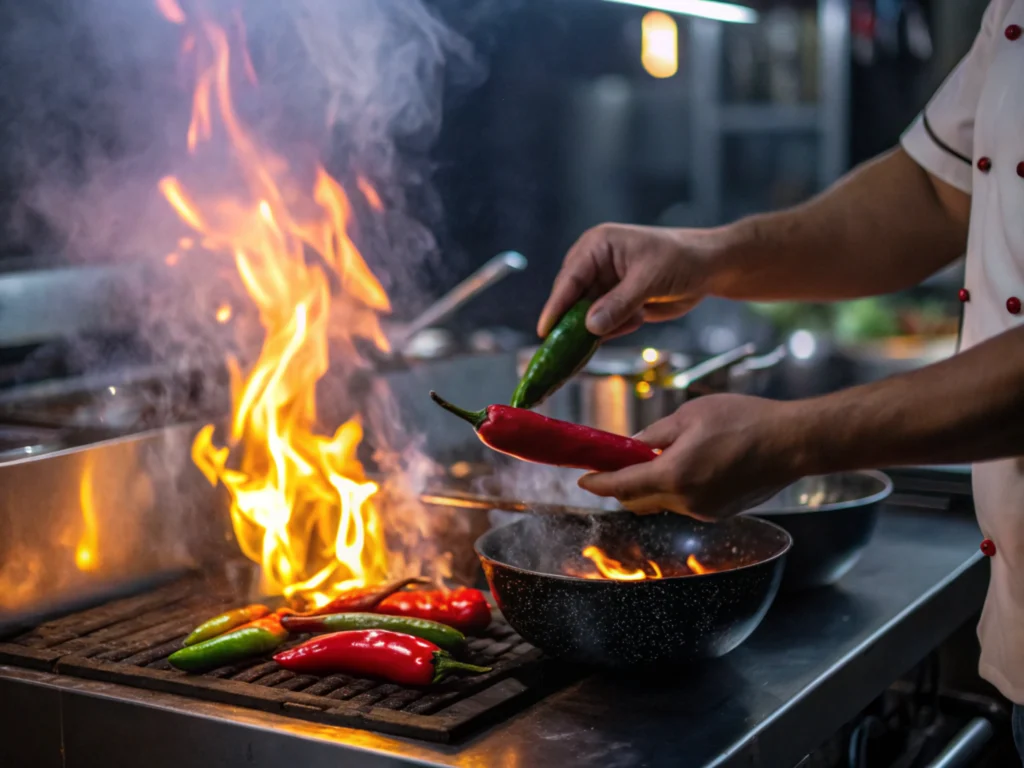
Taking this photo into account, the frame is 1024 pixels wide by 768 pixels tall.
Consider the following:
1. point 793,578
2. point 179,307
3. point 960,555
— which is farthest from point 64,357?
point 960,555

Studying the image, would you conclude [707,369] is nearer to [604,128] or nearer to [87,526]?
[87,526]

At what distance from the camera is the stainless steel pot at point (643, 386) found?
215 cm

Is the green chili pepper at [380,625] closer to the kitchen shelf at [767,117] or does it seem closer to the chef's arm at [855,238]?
the chef's arm at [855,238]

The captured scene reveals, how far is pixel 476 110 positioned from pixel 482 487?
6.19 ft

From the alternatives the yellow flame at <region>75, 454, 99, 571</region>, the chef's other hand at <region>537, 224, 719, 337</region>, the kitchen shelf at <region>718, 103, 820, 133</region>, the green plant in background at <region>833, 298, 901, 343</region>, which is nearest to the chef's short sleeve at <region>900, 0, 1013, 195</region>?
the chef's other hand at <region>537, 224, 719, 337</region>

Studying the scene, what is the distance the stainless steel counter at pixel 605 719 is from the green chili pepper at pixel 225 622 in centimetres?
12

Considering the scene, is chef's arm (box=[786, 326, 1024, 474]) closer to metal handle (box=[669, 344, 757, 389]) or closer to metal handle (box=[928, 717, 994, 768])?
metal handle (box=[928, 717, 994, 768])

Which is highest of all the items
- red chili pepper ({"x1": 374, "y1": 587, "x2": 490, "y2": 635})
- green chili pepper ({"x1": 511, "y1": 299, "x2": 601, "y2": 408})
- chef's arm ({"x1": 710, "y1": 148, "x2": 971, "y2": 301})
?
chef's arm ({"x1": 710, "y1": 148, "x2": 971, "y2": 301})

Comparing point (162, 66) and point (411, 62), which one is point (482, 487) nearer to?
point (162, 66)

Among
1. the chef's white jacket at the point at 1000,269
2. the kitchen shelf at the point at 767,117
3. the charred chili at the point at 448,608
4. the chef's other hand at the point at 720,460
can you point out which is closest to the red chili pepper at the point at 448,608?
the charred chili at the point at 448,608

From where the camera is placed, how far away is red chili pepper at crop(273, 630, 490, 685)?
1336 mm

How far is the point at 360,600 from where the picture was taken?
61.9 inches

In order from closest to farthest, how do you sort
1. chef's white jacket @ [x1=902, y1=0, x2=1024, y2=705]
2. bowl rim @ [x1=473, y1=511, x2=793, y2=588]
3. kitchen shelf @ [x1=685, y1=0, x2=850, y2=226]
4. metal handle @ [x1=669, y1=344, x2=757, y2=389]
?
bowl rim @ [x1=473, y1=511, x2=793, y2=588] < chef's white jacket @ [x1=902, y1=0, x2=1024, y2=705] < metal handle @ [x1=669, y1=344, x2=757, y2=389] < kitchen shelf @ [x1=685, y1=0, x2=850, y2=226]

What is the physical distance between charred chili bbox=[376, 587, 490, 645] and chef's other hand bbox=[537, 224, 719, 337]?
0.38 meters
